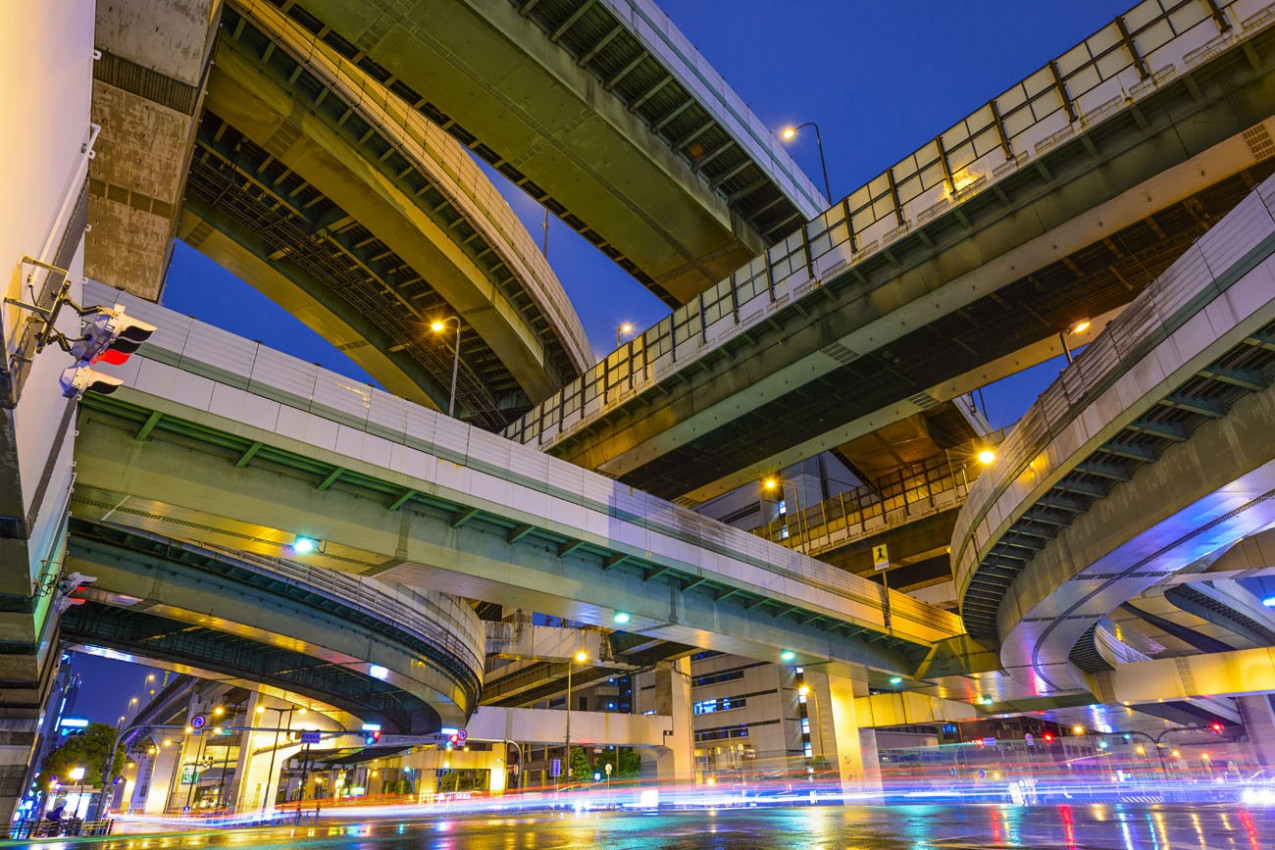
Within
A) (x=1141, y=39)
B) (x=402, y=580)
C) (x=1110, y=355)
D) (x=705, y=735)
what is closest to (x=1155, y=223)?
(x=1141, y=39)

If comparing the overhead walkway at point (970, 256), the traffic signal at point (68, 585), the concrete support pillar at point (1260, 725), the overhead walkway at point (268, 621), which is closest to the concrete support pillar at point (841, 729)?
the overhead walkway at point (970, 256)

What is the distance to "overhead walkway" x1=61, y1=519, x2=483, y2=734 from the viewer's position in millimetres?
20453

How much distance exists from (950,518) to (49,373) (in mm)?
43166

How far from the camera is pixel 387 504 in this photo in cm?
1659

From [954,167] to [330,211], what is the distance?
94.4ft

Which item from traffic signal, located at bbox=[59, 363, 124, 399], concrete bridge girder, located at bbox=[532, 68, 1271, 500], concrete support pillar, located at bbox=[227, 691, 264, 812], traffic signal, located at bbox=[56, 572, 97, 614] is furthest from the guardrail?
concrete support pillar, located at bbox=[227, 691, 264, 812]

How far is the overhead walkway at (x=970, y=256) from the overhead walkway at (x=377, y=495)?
260 inches

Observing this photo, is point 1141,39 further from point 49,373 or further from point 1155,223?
point 49,373

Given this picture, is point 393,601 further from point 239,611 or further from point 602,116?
point 602,116

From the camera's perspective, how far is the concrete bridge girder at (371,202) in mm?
28516

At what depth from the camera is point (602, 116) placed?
33094 millimetres

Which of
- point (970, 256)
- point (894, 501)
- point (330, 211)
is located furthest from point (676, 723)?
point (970, 256)

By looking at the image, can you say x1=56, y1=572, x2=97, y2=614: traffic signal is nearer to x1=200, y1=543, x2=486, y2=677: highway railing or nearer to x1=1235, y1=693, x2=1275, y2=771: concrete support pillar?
x1=200, y1=543, x2=486, y2=677: highway railing

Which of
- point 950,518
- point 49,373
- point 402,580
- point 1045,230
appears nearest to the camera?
point 49,373
